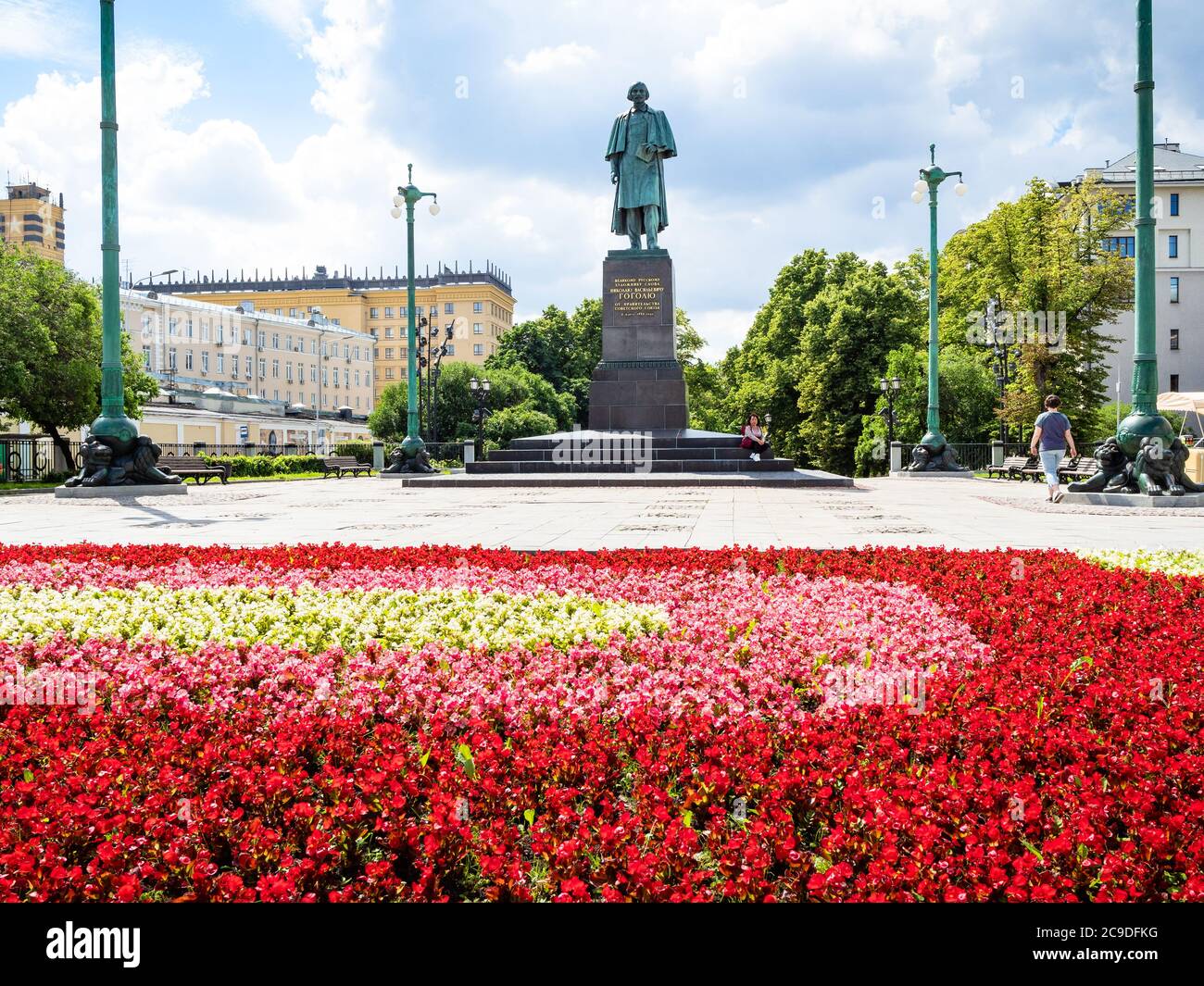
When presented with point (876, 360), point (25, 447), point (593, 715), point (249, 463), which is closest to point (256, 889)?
point (593, 715)

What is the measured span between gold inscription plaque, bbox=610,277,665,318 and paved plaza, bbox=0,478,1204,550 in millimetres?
8080

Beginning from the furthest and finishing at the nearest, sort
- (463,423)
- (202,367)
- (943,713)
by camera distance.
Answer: (202,367) < (463,423) < (943,713)

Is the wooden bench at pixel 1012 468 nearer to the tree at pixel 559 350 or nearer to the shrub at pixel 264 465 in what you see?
the shrub at pixel 264 465

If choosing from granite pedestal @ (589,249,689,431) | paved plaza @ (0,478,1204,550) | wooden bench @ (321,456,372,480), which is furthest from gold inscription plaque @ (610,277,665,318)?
wooden bench @ (321,456,372,480)

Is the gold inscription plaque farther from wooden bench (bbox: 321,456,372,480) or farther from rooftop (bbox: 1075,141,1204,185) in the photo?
rooftop (bbox: 1075,141,1204,185)

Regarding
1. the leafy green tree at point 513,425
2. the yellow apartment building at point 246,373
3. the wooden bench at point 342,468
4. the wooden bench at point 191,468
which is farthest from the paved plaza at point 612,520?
the yellow apartment building at point 246,373

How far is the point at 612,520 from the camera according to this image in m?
11.7

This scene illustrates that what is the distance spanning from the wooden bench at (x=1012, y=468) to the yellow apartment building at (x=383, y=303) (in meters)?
81.3

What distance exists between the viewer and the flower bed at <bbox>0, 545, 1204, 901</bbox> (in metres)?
2.31

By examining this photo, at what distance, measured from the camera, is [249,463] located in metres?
36.2
